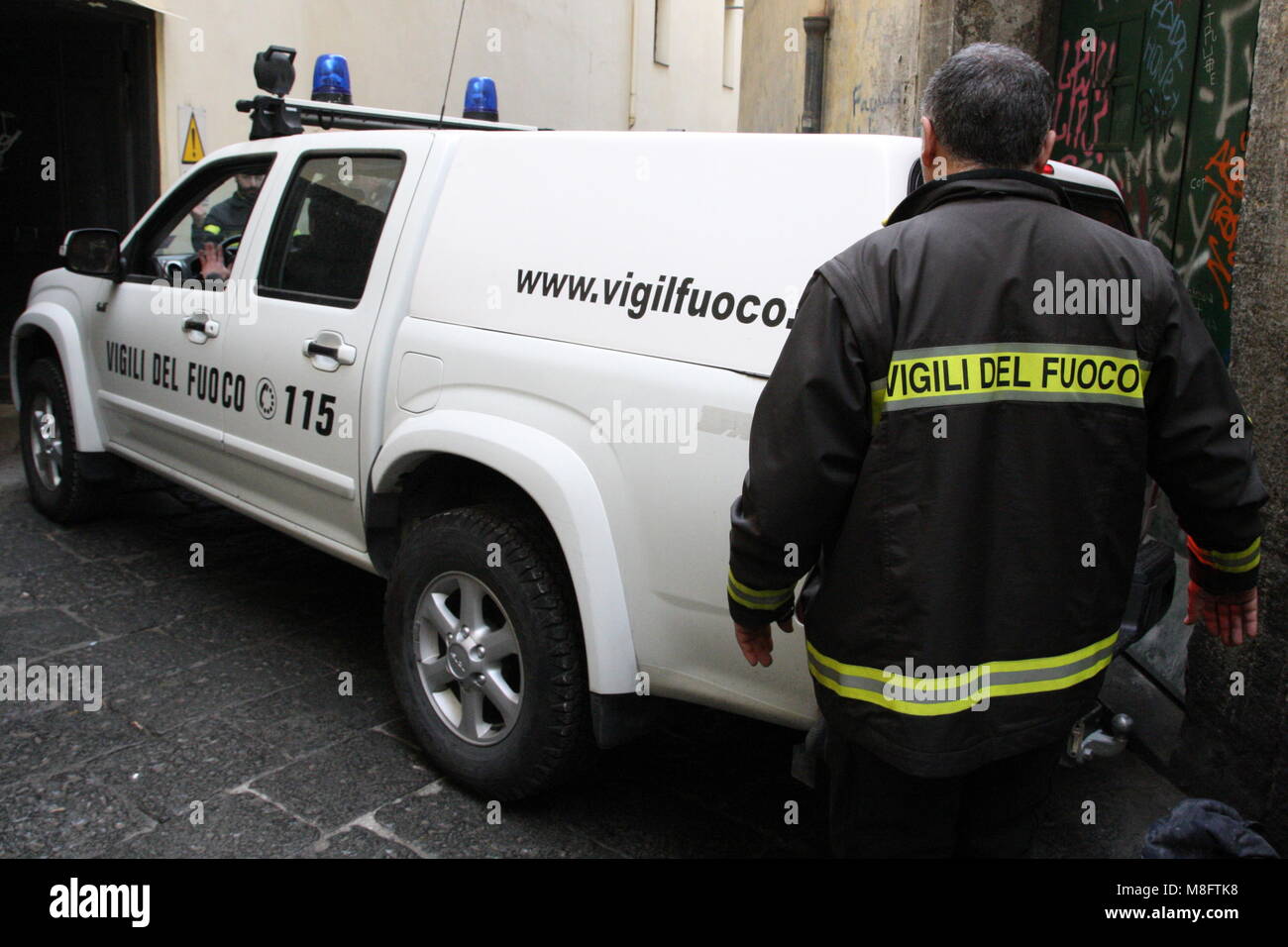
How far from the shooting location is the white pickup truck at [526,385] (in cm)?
257

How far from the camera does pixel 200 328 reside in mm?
4242

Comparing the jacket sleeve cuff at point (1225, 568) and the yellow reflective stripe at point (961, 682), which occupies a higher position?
the jacket sleeve cuff at point (1225, 568)

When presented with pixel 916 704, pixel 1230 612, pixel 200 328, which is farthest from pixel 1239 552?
pixel 200 328

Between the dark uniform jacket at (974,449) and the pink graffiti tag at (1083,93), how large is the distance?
365 cm

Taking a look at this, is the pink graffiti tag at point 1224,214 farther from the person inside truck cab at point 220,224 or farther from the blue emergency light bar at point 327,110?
the person inside truck cab at point 220,224

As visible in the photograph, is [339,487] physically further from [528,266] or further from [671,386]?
[671,386]

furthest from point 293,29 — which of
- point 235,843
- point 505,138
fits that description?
point 235,843

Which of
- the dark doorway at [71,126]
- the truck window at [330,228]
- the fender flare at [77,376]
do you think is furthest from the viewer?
the dark doorway at [71,126]

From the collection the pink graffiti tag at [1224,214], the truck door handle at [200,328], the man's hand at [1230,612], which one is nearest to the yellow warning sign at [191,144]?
the truck door handle at [200,328]

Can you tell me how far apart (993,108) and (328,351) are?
2279mm

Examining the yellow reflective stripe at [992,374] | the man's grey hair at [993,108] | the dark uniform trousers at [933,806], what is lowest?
the dark uniform trousers at [933,806]

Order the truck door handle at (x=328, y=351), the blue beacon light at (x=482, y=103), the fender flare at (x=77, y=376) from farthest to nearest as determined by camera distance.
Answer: the fender flare at (x=77, y=376), the blue beacon light at (x=482, y=103), the truck door handle at (x=328, y=351)

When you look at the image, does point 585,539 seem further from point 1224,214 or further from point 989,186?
point 1224,214
